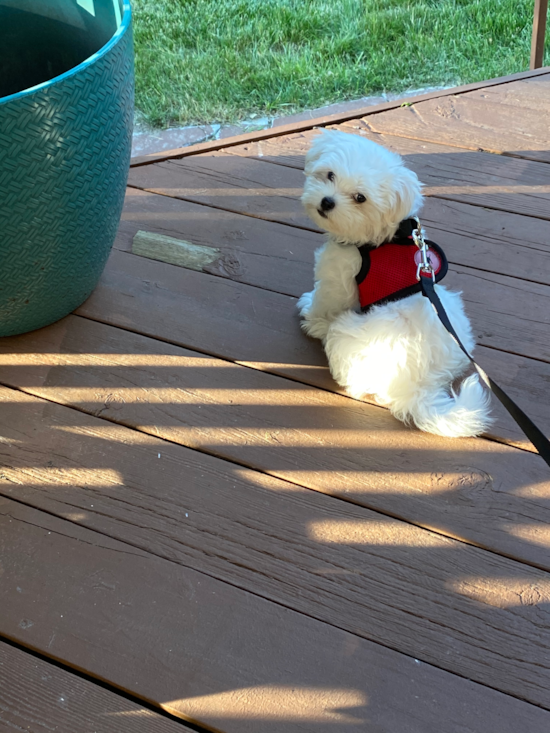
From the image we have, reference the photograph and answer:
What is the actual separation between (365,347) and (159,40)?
2.39 meters

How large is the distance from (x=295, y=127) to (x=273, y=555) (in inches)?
65.8

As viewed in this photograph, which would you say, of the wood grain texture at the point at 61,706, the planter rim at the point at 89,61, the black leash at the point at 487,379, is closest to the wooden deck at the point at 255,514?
the wood grain texture at the point at 61,706

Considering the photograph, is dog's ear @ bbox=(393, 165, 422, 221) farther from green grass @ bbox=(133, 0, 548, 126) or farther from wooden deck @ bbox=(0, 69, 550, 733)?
green grass @ bbox=(133, 0, 548, 126)

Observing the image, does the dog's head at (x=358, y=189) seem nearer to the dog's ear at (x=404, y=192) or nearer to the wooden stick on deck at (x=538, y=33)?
the dog's ear at (x=404, y=192)

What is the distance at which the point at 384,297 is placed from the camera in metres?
1.50

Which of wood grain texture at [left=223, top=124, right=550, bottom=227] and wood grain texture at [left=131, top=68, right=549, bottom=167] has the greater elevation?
wood grain texture at [left=131, top=68, right=549, bottom=167]

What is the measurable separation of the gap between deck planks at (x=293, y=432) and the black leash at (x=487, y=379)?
7.7 inches

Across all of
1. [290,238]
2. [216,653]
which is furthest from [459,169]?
[216,653]

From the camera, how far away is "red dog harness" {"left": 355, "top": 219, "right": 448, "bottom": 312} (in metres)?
1.47

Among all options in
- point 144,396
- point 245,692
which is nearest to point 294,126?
point 144,396

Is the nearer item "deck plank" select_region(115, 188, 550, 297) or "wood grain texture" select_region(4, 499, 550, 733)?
"wood grain texture" select_region(4, 499, 550, 733)

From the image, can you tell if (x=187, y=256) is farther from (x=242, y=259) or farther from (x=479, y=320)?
(x=479, y=320)

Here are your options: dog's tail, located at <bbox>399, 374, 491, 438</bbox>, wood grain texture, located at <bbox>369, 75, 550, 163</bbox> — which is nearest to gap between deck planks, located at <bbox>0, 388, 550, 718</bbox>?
dog's tail, located at <bbox>399, 374, 491, 438</bbox>

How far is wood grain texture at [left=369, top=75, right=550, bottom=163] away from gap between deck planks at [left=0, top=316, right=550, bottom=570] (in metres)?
1.25
